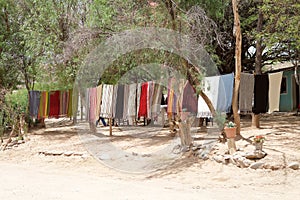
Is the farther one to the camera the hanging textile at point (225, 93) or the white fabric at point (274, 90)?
the white fabric at point (274, 90)

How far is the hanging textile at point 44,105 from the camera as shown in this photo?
10219 mm

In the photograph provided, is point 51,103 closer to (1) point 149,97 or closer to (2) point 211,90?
(1) point 149,97

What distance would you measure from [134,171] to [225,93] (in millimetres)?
2414

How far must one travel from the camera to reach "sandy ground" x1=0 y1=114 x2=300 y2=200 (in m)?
4.20

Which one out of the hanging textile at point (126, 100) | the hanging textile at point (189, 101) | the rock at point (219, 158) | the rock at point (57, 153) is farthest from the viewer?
the hanging textile at point (126, 100)

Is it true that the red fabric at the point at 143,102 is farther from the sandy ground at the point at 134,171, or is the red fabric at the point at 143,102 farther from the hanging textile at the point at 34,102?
the hanging textile at the point at 34,102

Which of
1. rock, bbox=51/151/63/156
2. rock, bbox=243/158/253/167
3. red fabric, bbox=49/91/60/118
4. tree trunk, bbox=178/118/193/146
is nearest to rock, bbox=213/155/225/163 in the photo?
rock, bbox=243/158/253/167

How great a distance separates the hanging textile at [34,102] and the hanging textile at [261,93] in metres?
6.54

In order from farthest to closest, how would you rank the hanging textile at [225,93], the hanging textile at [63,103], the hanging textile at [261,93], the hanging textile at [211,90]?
the hanging textile at [63,103]
the hanging textile at [261,93]
the hanging textile at [211,90]
the hanging textile at [225,93]

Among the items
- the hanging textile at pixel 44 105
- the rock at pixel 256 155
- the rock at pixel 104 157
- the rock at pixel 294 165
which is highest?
the hanging textile at pixel 44 105

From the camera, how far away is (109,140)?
28.0ft

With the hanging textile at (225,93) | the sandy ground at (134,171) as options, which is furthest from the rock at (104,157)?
the hanging textile at (225,93)

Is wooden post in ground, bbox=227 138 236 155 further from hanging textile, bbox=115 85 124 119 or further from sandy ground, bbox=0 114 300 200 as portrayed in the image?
hanging textile, bbox=115 85 124 119

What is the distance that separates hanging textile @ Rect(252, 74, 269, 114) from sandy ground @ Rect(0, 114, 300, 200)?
657mm
